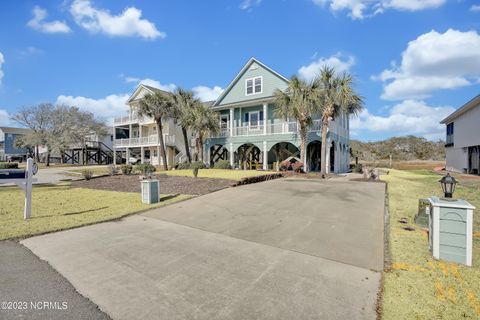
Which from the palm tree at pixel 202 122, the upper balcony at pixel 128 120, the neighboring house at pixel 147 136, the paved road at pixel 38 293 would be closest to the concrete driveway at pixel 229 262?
the paved road at pixel 38 293

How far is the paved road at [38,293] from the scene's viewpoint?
109 inches

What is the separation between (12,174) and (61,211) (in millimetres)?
1830

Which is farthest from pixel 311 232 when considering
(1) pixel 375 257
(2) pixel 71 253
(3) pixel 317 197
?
(2) pixel 71 253

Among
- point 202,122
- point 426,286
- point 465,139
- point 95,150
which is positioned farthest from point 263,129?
point 95,150

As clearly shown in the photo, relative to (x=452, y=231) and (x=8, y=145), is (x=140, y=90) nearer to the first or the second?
(x=452, y=231)

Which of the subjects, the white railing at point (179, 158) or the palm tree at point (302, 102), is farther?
the white railing at point (179, 158)

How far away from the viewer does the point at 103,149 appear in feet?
142

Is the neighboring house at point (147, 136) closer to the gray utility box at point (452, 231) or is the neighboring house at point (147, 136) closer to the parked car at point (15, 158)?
the gray utility box at point (452, 231)

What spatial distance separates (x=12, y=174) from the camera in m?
7.11

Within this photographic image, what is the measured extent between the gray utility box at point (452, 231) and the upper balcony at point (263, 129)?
1472 cm

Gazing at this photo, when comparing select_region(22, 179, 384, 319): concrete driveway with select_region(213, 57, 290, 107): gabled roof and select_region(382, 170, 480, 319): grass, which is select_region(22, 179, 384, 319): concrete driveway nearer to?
select_region(382, 170, 480, 319): grass

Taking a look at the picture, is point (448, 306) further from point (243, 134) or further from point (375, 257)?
point (243, 134)

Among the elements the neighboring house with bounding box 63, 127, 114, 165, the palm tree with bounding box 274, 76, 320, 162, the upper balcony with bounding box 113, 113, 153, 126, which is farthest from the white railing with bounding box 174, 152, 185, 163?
the neighboring house with bounding box 63, 127, 114, 165

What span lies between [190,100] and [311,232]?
20966 mm
